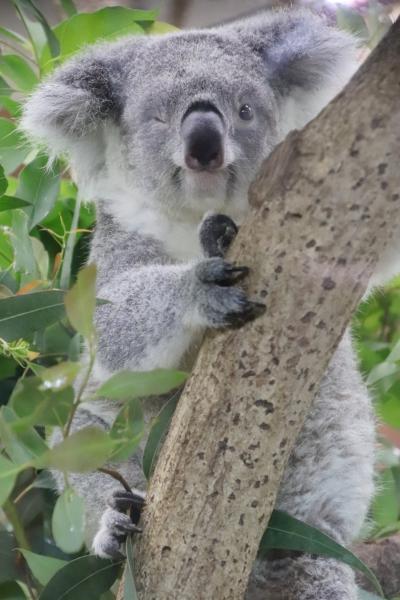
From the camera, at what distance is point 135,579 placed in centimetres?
145

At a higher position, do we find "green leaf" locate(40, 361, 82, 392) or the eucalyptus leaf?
"green leaf" locate(40, 361, 82, 392)

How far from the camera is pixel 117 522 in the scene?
5.06 ft

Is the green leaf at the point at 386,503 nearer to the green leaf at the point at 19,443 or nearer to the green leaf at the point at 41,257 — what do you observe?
the green leaf at the point at 41,257

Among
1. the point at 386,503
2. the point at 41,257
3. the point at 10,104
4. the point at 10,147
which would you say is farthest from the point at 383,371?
the point at 10,104

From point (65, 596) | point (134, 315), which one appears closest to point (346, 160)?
point (134, 315)

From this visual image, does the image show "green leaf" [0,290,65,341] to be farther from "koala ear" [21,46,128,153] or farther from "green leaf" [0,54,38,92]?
"green leaf" [0,54,38,92]

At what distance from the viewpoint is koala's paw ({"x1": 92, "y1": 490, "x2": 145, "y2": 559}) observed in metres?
1.56

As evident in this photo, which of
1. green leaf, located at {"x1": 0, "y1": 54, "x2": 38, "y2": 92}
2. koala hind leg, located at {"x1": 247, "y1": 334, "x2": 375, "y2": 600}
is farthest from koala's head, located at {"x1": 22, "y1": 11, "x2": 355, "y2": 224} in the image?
koala hind leg, located at {"x1": 247, "y1": 334, "x2": 375, "y2": 600}

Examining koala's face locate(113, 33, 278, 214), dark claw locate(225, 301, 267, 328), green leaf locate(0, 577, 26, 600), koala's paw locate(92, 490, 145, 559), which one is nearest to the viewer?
dark claw locate(225, 301, 267, 328)

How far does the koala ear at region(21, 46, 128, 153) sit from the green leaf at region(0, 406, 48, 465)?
0.99 metres

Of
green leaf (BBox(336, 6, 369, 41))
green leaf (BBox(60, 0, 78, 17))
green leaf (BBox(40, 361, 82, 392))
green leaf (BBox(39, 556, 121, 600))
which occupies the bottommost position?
green leaf (BBox(39, 556, 121, 600))

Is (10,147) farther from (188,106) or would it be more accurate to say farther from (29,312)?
(29,312)

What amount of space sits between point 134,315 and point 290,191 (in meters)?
0.67

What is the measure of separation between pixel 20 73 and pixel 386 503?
1.80 metres
